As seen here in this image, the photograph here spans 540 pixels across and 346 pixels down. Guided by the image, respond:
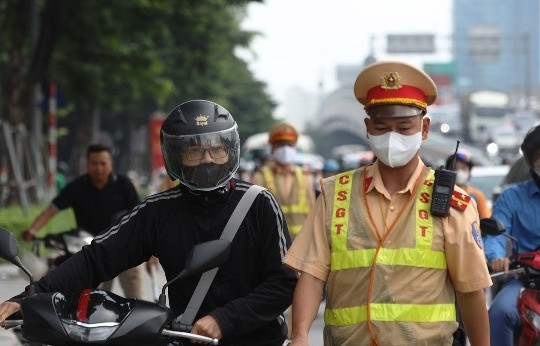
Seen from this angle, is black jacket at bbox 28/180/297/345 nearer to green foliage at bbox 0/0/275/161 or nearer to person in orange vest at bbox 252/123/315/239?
person in orange vest at bbox 252/123/315/239

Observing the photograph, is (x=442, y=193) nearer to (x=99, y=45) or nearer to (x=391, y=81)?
(x=391, y=81)

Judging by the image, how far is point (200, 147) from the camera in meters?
4.80

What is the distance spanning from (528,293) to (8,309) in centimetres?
288

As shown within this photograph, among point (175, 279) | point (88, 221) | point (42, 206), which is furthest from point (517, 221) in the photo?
point (42, 206)

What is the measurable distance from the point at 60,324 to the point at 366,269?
100 cm

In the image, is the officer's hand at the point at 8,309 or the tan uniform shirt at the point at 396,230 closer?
the tan uniform shirt at the point at 396,230

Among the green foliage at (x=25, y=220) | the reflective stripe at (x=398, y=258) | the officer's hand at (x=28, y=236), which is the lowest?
the green foliage at (x=25, y=220)

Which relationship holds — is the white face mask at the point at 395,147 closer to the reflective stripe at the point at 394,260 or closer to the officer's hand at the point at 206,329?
the reflective stripe at the point at 394,260

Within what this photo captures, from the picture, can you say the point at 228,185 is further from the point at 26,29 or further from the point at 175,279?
the point at 26,29

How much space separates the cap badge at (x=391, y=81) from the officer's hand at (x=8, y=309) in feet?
4.72

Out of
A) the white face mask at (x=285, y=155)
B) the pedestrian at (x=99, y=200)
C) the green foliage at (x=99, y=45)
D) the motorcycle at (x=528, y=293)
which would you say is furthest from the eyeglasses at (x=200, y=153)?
the green foliage at (x=99, y=45)

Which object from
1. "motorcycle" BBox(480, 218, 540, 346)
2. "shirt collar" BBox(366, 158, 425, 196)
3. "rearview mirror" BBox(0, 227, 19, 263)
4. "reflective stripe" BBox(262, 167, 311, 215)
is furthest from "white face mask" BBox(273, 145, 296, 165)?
"rearview mirror" BBox(0, 227, 19, 263)

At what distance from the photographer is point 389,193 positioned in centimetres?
452

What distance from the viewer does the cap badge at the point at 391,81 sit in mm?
4480
